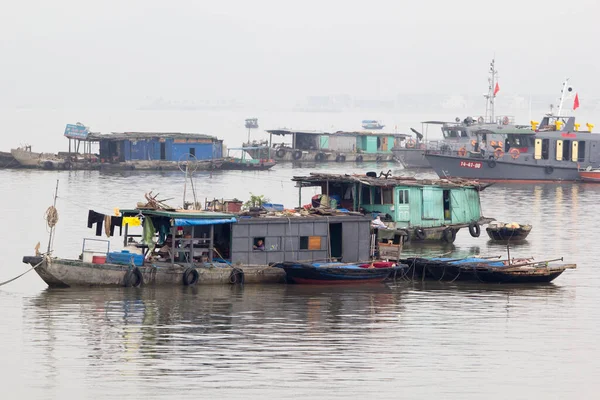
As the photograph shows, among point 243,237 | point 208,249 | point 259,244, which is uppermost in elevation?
point 243,237

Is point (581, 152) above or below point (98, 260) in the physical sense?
above

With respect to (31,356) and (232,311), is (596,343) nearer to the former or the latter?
(232,311)

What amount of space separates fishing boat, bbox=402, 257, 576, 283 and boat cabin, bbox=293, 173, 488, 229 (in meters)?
5.40

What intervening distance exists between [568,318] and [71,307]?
41.9 feet

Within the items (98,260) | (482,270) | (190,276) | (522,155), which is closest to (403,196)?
(482,270)

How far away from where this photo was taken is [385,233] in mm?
37969

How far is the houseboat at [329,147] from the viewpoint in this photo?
3718 inches

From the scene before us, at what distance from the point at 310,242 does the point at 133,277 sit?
5.28 meters

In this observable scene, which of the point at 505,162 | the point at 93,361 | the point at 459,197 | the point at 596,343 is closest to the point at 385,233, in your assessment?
the point at 459,197

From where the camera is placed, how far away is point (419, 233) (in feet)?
133

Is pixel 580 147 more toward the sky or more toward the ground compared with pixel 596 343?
more toward the sky

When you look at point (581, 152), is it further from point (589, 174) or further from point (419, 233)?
point (419, 233)

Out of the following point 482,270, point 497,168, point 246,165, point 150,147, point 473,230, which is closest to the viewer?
point 482,270

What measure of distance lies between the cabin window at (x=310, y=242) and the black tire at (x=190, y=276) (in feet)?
11.0
